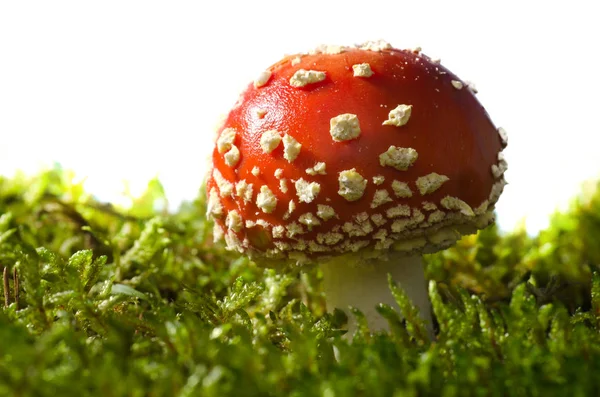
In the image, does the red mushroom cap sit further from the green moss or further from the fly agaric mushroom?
the green moss

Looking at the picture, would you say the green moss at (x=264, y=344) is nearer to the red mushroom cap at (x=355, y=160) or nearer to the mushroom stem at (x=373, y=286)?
the mushroom stem at (x=373, y=286)

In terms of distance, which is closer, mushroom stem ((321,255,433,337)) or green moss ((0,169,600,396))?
green moss ((0,169,600,396))

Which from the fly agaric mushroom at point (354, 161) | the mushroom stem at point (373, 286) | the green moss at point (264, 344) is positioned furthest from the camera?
the mushroom stem at point (373, 286)

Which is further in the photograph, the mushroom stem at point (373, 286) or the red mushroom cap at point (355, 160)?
the mushroom stem at point (373, 286)

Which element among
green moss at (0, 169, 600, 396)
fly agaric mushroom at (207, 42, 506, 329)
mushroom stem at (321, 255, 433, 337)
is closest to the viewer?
green moss at (0, 169, 600, 396)

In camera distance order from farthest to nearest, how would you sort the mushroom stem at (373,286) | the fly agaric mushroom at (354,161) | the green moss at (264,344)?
the mushroom stem at (373,286)
the fly agaric mushroom at (354,161)
the green moss at (264,344)

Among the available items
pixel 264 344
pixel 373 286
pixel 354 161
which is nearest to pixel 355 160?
pixel 354 161

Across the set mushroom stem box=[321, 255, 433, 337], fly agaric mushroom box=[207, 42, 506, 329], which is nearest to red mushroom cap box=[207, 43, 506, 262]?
fly agaric mushroom box=[207, 42, 506, 329]

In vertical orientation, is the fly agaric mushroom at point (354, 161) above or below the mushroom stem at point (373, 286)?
above

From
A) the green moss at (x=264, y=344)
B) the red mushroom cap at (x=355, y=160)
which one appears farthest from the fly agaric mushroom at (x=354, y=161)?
the green moss at (x=264, y=344)
